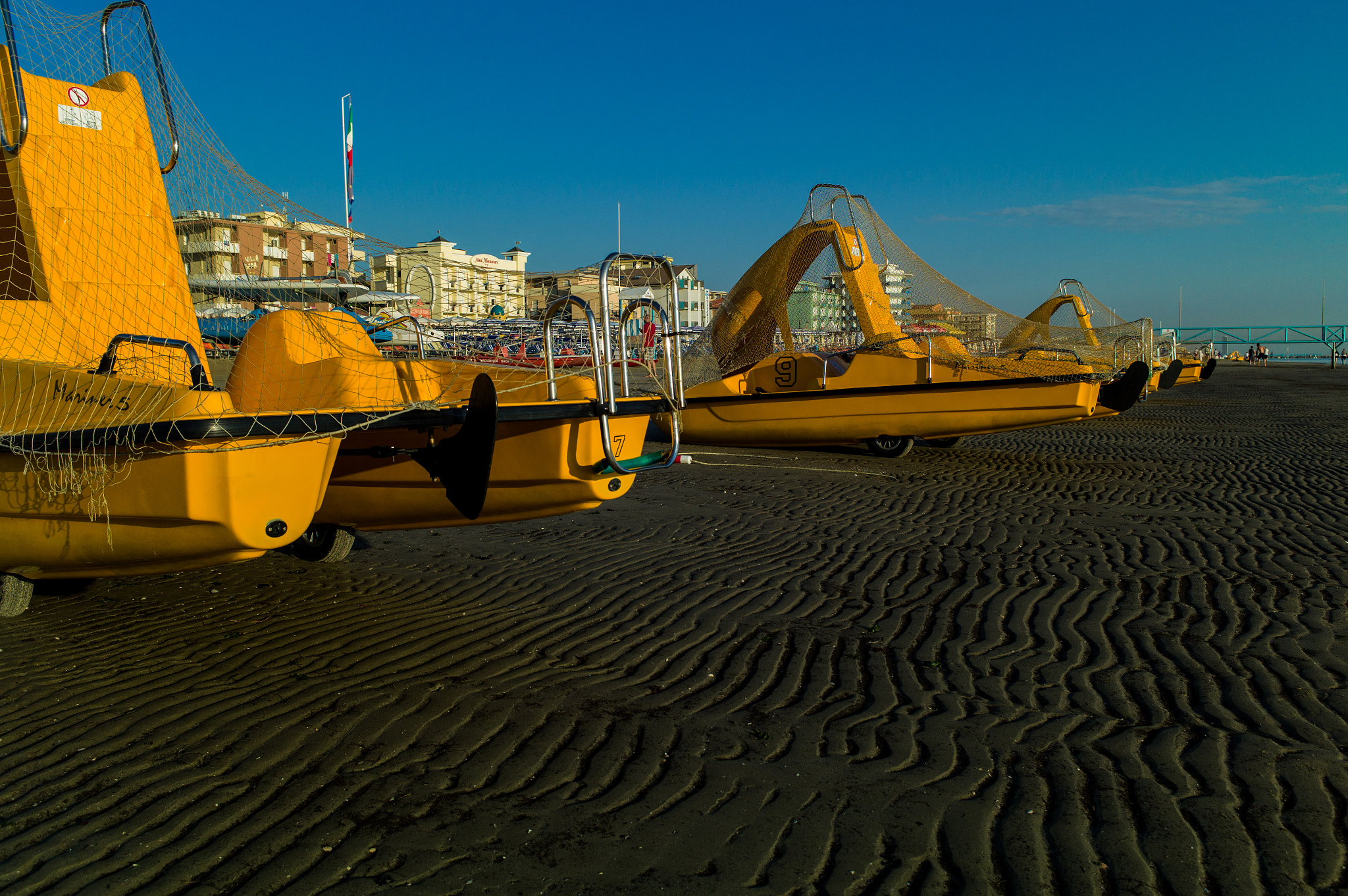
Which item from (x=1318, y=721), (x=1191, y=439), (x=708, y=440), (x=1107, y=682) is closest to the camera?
(x=1318, y=721)

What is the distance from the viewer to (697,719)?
150 inches

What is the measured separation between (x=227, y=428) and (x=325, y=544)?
2.70 metres

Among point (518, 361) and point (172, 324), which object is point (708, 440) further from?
point (172, 324)

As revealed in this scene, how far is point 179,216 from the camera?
629 centimetres

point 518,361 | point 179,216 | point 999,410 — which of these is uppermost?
point 179,216

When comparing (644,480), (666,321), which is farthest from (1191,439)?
(666,321)

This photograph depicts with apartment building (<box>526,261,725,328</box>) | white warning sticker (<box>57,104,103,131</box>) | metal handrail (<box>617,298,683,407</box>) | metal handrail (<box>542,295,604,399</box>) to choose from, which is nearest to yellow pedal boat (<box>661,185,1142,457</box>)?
apartment building (<box>526,261,725,328</box>)

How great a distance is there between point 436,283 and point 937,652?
180 inches

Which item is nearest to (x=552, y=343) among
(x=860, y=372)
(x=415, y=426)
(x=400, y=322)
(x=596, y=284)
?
(x=596, y=284)

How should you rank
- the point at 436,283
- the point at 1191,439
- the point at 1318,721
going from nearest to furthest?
the point at 1318,721 → the point at 436,283 → the point at 1191,439

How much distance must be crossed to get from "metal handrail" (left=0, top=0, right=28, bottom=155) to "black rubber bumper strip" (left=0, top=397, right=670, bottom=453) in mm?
1988

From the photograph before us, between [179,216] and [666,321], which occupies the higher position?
[179,216]

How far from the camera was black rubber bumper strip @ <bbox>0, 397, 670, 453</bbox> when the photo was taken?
4.05 metres

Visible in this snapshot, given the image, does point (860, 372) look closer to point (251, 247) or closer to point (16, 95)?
point (251, 247)
